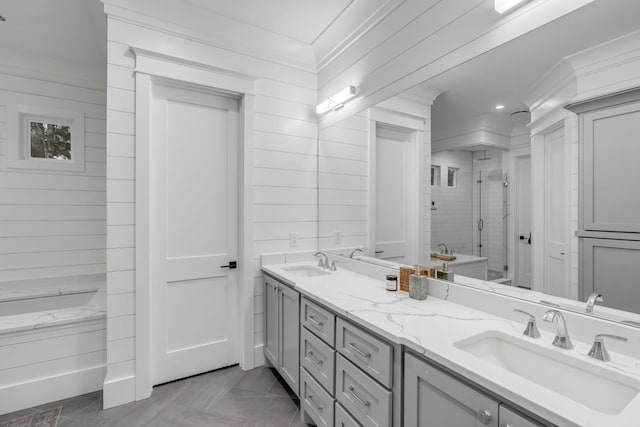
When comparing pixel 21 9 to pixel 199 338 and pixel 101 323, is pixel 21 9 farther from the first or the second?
pixel 199 338

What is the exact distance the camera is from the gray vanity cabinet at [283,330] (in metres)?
2.03

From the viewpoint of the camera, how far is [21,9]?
7.60 feet

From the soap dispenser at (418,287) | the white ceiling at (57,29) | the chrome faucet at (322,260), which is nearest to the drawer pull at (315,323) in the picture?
the soap dispenser at (418,287)

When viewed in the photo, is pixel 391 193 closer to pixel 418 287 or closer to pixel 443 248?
pixel 443 248

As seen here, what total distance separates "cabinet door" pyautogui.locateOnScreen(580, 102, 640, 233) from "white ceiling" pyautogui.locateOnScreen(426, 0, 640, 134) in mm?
290

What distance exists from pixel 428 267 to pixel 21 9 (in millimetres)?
3545

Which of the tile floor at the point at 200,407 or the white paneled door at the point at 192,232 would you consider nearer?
the tile floor at the point at 200,407

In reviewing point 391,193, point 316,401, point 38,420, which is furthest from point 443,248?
point 38,420

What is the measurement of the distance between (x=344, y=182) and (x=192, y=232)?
134cm

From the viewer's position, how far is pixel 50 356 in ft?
7.11

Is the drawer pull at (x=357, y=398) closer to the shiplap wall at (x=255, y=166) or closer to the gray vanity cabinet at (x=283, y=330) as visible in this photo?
the gray vanity cabinet at (x=283, y=330)

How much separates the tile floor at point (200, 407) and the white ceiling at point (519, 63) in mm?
2134

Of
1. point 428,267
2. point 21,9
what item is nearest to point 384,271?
point 428,267

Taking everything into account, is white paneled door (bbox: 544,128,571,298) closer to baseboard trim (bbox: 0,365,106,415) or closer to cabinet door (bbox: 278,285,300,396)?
cabinet door (bbox: 278,285,300,396)
